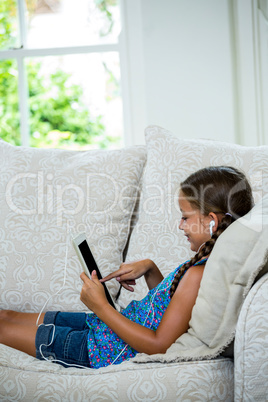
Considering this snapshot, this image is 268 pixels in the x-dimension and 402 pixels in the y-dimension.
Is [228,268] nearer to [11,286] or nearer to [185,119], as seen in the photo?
[11,286]

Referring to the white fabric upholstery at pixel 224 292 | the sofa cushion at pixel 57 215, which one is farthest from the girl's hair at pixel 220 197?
the sofa cushion at pixel 57 215

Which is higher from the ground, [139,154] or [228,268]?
[139,154]

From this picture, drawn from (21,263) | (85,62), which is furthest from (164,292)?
(85,62)

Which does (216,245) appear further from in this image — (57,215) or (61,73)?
(61,73)

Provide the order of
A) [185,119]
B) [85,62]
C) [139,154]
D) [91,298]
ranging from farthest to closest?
[85,62] < [185,119] < [139,154] < [91,298]

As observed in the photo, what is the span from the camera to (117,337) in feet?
3.83

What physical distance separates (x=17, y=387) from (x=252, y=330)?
51 centimetres

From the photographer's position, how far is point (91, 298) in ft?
3.65

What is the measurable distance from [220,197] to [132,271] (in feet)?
1.08

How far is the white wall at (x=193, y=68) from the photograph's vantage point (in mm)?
2301

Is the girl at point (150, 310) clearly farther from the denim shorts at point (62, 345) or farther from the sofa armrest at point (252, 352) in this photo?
the sofa armrest at point (252, 352)

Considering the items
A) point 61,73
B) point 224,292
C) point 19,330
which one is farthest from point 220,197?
point 61,73

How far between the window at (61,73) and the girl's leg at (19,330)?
1359 millimetres

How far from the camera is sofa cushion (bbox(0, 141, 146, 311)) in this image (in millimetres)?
1401
